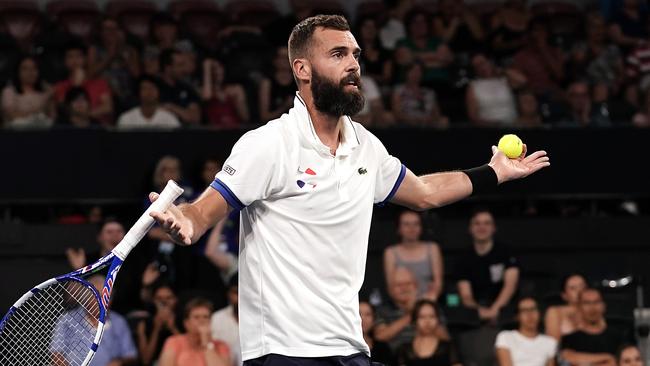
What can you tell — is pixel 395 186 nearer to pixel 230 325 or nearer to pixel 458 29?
pixel 230 325

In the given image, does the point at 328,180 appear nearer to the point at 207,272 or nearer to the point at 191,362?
the point at 191,362

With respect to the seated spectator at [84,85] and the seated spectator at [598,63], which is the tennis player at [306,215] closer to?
the seated spectator at [84,85]

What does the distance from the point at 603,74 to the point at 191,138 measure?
5.24m

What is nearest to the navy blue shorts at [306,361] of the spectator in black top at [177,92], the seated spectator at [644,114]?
the spectator in black top at [177,92]

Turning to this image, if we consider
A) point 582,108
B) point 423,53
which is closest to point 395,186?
point 582,108

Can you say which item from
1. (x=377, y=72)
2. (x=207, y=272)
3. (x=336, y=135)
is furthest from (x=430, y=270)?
(x=336, y=135)

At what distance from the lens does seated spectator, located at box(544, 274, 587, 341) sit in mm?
10844

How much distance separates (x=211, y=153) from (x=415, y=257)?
7.42ft

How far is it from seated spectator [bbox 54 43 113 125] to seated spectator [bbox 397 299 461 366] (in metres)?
4.10

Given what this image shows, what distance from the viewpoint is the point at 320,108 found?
211 inches

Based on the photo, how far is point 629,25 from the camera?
1549cm

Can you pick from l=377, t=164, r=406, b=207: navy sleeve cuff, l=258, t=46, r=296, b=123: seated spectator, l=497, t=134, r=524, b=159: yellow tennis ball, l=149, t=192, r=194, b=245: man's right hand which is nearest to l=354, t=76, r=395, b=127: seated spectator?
l=258, t=46, r=296, b=123: seated spectator

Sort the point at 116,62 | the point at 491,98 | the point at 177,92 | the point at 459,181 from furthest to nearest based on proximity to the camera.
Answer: the point at 491,98
the point at 116,62
the point at 177,92
the point at 459,181

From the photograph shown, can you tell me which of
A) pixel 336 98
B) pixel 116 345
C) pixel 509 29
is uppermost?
pixel 509 29
